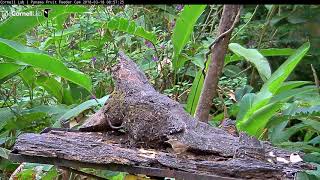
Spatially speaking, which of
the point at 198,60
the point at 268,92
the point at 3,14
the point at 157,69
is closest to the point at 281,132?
the point at 268,92

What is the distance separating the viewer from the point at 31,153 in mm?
966

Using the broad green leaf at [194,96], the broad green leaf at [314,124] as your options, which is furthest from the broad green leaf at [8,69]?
the broad green leaf at [314,124]

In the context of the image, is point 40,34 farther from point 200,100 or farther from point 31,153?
point 31,153

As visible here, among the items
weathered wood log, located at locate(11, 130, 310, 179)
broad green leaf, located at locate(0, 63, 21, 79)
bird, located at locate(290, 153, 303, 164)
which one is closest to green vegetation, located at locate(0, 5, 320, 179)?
broad green leaf, located at locate(0, 63, 21, 79)

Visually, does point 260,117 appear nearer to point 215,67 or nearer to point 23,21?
point 215,67

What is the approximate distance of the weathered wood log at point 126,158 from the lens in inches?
33.7

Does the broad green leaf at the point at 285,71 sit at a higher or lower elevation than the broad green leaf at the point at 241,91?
higher

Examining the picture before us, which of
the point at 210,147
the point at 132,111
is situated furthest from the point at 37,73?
the point at 210,147

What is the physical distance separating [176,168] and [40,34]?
157cm

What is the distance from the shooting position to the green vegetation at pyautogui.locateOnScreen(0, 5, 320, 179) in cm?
150

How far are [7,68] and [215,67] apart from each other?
69 centimetres

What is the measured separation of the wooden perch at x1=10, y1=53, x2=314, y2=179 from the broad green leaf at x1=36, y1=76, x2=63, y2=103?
81cm

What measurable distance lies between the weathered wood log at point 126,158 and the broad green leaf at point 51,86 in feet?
2.87

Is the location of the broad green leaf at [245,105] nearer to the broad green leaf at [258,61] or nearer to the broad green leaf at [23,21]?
the broad green leaf at [258,61]
